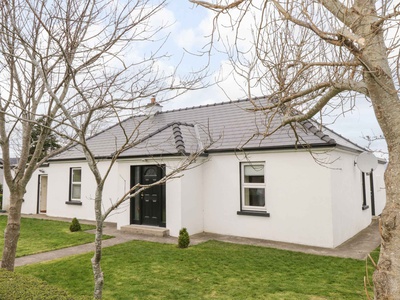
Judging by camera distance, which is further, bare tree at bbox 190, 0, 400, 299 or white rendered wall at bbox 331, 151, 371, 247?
white rendered wall at bbox 331, 151, 371, 247

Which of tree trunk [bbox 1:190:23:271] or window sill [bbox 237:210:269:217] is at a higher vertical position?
tree trunk [bbox 1:190:23:271]

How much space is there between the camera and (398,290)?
2240mm

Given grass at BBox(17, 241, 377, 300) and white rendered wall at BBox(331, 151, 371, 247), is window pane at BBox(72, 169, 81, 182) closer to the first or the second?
grass at BBox(17, 241, 377, 300)

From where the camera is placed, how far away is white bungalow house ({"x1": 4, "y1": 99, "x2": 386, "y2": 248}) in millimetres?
9016

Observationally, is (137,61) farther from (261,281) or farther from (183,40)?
(261,281)

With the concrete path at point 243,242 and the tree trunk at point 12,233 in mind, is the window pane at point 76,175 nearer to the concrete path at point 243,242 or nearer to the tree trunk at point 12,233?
the concrete path at point 243,242

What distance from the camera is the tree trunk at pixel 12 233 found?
496 centimetres

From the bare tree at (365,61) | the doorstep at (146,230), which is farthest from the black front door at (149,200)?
the bare tree at (365,61)

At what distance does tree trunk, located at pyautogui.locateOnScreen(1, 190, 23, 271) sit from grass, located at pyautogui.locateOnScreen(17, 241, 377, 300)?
1.16m

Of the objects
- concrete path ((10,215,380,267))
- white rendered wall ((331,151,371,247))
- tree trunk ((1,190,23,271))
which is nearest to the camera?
tree trunk ((1,190,23,271))

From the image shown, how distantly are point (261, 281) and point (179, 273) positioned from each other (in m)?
1.88

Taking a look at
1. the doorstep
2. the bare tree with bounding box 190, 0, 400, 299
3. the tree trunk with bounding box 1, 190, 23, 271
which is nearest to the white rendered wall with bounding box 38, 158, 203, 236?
the doorstep

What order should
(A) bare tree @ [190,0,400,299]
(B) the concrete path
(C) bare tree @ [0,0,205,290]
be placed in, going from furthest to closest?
1. (B) the concrete path
2. (C) bare tree @ [0,0,205,290]
3. (A) bare tree @ [190,0,400,299]

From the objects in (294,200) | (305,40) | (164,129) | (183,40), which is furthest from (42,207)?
(305,40)
